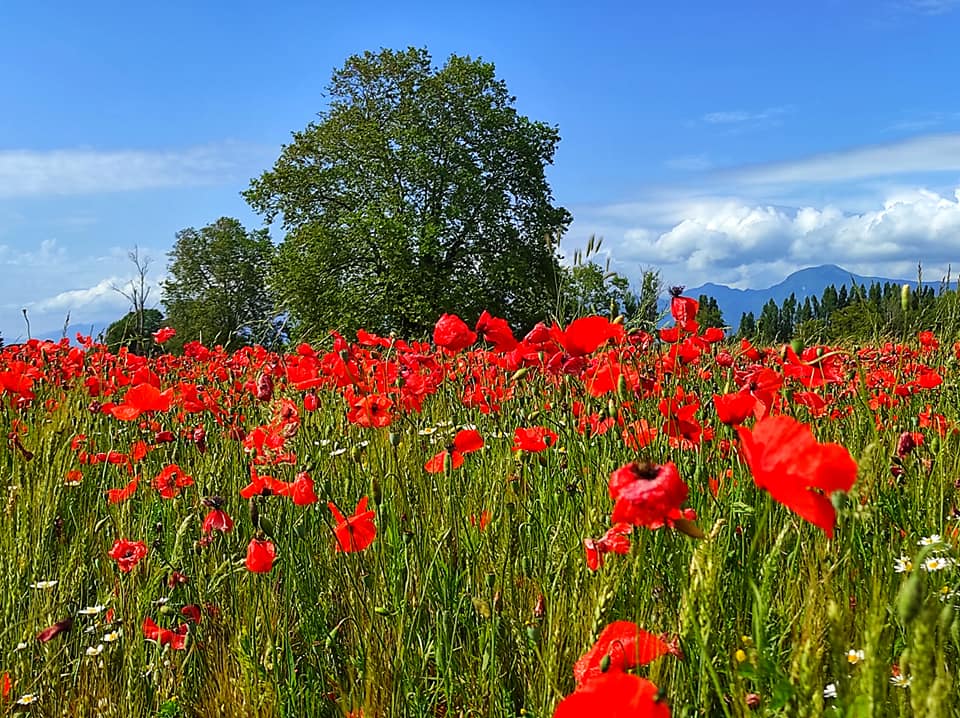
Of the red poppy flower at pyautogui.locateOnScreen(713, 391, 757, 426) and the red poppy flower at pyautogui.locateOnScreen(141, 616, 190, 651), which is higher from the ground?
the red poppy flower at pyautogui.locateOnScreen(713, 391, 757, 426)

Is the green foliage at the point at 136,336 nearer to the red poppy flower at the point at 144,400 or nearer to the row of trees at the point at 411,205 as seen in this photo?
the red poppy flower at the point at 144,400

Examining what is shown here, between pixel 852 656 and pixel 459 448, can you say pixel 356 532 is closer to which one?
pixel 459 448

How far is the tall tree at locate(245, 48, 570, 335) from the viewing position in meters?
24.8

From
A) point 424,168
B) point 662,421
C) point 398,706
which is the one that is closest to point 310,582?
point 398,706

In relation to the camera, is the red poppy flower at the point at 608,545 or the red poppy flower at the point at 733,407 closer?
the red poppy flower at the point at 608,545

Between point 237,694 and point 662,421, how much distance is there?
4.55ft

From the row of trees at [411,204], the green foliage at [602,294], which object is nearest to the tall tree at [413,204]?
the row of trees at [411,204]

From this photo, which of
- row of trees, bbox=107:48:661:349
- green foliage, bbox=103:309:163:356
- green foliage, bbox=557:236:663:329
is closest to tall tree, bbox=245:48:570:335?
row of trees, bbox=107:48:661:349

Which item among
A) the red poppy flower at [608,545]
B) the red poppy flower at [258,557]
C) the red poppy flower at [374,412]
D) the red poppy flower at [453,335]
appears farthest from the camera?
the red poppy flower at [453,335]

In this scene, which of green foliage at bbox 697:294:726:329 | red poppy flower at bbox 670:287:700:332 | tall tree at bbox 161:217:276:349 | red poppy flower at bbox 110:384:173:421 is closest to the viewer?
red poppy flower at bbox 670:287:700:332

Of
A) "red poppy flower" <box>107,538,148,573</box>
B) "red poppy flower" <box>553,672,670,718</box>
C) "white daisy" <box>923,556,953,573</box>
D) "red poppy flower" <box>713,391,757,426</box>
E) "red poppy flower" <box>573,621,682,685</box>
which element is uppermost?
"red poppy flower" <box>713,391,757,426</box>

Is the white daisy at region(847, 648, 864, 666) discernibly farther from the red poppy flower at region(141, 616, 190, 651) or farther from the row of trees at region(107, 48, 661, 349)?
the row of trees at region(107, 48, 661, 349)

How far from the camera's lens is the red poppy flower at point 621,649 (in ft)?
4.26

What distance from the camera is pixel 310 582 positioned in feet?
8.16
